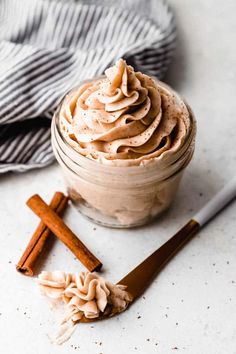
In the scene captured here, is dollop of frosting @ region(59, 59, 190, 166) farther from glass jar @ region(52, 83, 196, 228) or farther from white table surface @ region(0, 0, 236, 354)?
white table surface @ region(0, 0, 236, 354)

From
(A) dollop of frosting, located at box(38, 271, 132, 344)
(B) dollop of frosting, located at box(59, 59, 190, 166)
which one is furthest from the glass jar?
(A) dollop of frosting, located at box(38, 271, 132, 344)

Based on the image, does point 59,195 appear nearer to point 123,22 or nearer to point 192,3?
point 123,22

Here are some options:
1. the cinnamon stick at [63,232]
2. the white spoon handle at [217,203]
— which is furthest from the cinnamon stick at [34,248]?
the white spoon handle at [217,203]

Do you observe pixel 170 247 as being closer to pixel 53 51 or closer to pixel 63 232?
pixel 63 232

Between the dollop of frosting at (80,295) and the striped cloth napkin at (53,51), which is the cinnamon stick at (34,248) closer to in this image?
the dollop of frosting at (80,295)

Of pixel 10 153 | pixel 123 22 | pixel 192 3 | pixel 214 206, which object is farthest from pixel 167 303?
pixel 192 3

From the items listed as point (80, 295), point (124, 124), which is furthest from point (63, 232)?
point (124, 124)

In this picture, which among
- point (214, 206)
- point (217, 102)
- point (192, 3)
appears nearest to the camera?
point (214, 206)
